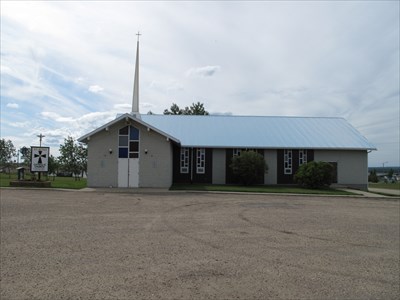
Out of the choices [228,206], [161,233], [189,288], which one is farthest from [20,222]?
[228,206]

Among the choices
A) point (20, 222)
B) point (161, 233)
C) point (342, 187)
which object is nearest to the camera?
point (161, 233)

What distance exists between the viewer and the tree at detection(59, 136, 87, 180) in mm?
39562

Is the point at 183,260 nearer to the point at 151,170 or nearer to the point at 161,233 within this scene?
the point at 161,233

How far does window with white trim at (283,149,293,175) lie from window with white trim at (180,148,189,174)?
26.0 feet

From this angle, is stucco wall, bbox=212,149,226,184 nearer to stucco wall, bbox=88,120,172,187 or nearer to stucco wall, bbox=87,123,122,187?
stucco wall, bbox=88,120,172,187

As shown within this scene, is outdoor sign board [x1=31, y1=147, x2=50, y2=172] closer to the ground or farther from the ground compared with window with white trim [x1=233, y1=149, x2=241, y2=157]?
closer to the ground

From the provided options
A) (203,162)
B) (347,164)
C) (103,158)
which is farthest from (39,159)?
(347,164)

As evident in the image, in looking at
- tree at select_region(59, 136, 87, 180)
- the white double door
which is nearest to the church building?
the white double door

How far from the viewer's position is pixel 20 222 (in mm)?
10281

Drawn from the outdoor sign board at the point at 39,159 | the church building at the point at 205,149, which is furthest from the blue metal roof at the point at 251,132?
the outdoor sign board at the point at 39,159

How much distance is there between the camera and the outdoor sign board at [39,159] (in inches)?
964

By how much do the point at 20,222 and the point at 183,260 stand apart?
5966 millimetres

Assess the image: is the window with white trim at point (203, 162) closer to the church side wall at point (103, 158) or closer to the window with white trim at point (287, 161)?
the window with white trim at point (287, 161)

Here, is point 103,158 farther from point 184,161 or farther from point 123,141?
point 184,161
